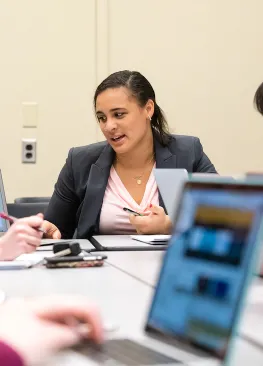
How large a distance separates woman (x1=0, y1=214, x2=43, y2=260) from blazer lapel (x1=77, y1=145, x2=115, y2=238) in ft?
3.25

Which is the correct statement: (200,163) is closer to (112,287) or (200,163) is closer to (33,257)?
(33,257)

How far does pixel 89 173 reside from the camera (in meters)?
2.88

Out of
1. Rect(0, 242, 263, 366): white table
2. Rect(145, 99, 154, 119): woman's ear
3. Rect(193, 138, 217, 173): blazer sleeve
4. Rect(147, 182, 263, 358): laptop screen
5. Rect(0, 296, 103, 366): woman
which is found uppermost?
Rect(145, 99, 154, 119): woman's ear

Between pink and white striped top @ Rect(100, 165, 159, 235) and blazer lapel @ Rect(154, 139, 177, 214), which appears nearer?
pink and white striped top @ Rect(100, 165, 159, 235)

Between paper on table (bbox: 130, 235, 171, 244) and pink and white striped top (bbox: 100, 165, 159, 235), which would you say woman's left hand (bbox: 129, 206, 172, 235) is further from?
pink and white striped top (bbox: 100, 165, 159, 235)

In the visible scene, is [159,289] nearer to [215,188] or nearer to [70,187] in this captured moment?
[215,188]

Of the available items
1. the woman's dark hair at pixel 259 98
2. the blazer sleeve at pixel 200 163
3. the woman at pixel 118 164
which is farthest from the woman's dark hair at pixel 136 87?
the woman's dark hair at pixel 259 98

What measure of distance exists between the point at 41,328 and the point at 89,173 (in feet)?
6.91

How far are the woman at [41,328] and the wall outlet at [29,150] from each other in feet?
10.4

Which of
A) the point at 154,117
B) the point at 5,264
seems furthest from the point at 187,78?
the point at 5,264

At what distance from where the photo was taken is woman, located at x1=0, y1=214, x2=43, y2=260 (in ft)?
5.66

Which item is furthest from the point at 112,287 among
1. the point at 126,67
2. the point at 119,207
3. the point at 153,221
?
the point at 126,67

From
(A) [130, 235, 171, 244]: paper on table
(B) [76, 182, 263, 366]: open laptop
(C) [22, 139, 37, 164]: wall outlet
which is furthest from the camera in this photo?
(C) [22, 139, 37, 164]: wall outlet

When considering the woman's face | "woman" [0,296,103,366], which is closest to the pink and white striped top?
the woman's face
